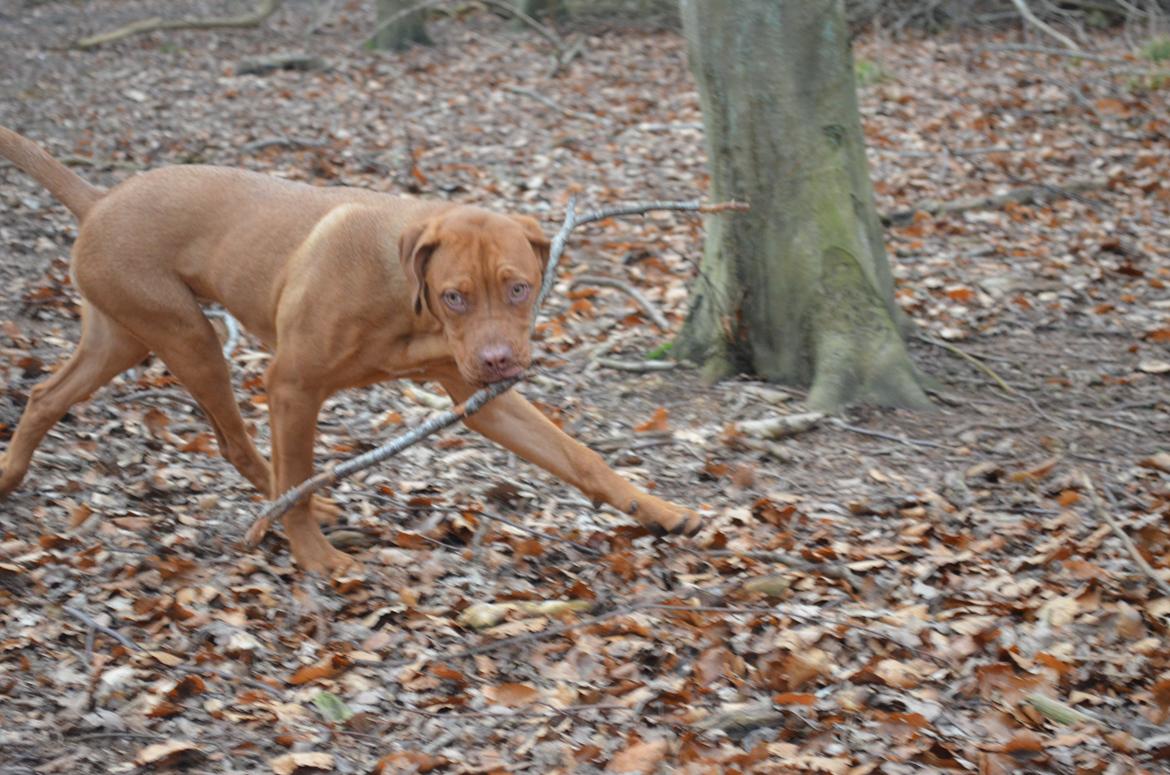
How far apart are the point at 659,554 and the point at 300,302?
70.2 inches

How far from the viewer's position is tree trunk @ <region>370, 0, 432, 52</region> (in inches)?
613

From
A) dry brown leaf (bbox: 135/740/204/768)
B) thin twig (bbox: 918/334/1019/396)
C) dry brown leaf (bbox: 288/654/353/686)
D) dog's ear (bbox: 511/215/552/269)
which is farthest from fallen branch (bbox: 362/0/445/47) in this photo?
dry brown leaf (bbox: 135/740/204/768)

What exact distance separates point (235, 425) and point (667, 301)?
11.8 feet

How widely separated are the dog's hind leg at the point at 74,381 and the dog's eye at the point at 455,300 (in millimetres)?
1853

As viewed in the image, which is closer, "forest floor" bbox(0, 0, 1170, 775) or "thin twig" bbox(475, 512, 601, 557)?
"forest floor" bbox(0, 0, 1170, 775)

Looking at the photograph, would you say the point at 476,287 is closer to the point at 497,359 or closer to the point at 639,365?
the point at 497,359

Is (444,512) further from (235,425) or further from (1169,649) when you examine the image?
(1169,649)

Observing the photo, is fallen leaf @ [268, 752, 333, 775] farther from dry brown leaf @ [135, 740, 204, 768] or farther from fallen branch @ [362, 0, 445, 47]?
fallen branch @ [362, 0, 445, 47]

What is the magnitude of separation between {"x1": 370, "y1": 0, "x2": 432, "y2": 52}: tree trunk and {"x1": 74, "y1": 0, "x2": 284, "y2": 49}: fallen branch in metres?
2.23

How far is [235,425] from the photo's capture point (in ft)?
18.2

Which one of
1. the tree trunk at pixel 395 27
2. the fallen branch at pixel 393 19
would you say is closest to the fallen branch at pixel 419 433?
the fallen branch at pixel 393 19

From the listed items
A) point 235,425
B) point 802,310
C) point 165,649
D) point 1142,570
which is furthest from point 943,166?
point 165,649

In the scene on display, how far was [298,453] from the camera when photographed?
201 inches

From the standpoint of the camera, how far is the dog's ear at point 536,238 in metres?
4.79
